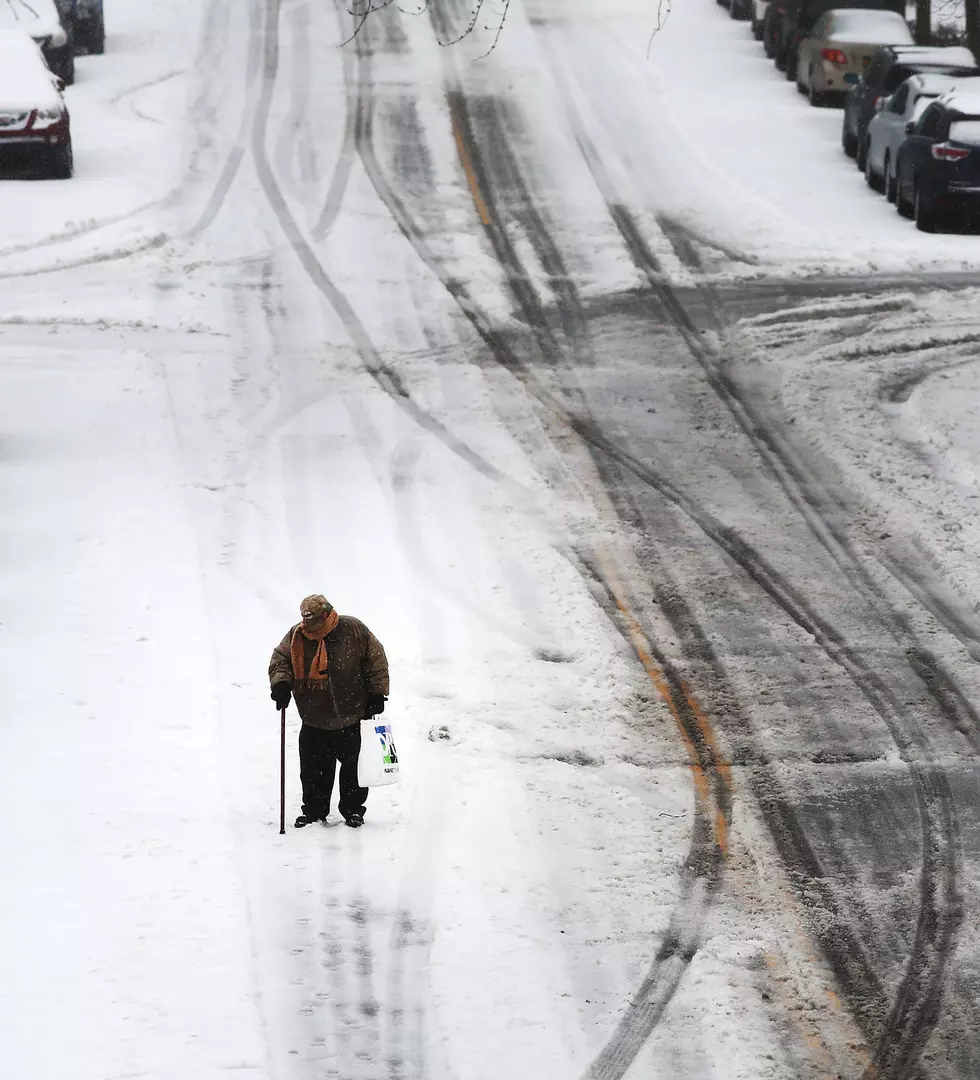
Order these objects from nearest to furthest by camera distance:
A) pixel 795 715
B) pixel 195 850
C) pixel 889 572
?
pixel 195 850 → pixel 795 715 → pixel 889 572

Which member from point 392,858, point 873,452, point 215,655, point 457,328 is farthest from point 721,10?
point 392,858

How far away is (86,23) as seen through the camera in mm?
32188

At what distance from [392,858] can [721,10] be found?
101 feet

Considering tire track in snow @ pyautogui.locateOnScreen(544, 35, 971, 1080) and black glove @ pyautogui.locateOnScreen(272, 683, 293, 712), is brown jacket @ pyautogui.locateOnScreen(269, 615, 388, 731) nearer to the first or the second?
black glove @ pyautogui.locateOnScreen(272, 683, 293, 712)

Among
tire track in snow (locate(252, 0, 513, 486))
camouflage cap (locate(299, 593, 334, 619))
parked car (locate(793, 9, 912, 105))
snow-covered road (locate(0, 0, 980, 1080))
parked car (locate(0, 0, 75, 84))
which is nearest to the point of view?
snow-covered road (locate(0, 0, 980, 1080))

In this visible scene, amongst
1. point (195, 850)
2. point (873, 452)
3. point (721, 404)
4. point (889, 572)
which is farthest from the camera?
point (721, 404)

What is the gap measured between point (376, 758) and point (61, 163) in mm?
15643

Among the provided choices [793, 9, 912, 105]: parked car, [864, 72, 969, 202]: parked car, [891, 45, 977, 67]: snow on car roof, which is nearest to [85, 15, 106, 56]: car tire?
[793, 9, 912, 105]: parked car

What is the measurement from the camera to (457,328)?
63.9ft

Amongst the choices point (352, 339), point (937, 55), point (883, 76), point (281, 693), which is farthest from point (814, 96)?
point (281, 693)

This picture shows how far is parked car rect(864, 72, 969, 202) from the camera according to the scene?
77.4 feet

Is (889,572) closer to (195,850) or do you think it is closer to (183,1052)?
(195,850)

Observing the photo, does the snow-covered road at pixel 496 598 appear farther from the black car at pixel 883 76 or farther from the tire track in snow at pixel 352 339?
the black car at pixel 883 76

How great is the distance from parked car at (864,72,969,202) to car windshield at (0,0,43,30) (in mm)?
13472
